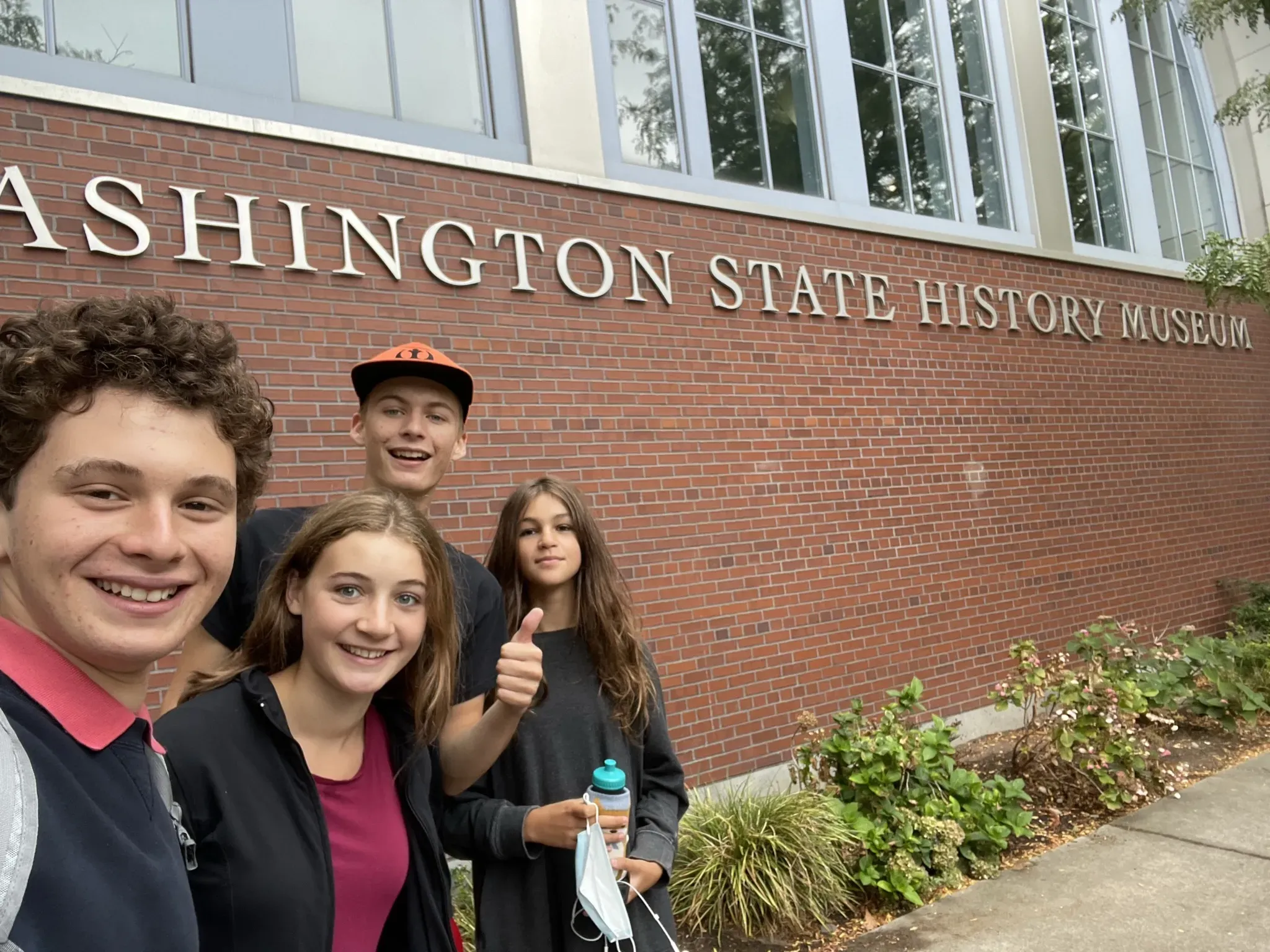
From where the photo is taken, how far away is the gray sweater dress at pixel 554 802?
2.12m

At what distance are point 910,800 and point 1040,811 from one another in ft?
3.48

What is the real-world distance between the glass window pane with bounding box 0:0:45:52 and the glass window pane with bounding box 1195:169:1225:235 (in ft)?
32.8

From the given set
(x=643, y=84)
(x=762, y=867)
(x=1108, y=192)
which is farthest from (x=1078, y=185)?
(x=762, y=867)

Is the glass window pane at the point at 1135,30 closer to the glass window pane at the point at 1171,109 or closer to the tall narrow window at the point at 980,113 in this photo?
the glass window pane at the point at 1171,109

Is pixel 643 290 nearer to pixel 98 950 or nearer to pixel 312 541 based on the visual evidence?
pixel 312 541

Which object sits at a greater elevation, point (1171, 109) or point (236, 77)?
point (1171, 109)

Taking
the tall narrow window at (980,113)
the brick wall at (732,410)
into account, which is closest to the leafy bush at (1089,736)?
the brick wall at (732,410)

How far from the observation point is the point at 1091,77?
325 inches

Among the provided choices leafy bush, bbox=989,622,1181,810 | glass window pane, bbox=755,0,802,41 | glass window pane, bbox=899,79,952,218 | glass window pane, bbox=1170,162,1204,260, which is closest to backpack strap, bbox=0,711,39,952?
leafy bush, bbox=989,622,1181,810

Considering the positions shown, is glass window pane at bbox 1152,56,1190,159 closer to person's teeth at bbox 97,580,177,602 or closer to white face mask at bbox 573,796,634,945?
white face mask at bbox 573,796,634,945

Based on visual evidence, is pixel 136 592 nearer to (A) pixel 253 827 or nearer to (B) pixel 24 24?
(A) pixel 253 827

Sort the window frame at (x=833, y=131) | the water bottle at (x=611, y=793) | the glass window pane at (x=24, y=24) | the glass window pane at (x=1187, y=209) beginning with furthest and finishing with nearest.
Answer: the glass window pane at (x=1187, y=209), the window frame at (x=833, y=131), the glass window pane at (x=24, y=24), the water bottle at (x=611, y=793)

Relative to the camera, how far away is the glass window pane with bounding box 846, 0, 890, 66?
6.56m

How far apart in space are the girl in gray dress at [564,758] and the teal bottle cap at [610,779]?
0.06 metres
